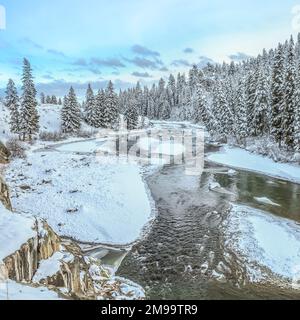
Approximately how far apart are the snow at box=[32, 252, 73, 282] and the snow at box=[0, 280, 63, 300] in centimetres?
130

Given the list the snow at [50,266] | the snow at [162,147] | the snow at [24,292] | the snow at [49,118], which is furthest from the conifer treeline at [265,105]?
the snow at [24,292]

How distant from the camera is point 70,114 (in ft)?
210

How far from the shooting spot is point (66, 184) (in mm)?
26812

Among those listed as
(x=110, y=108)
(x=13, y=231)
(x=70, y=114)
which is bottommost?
(x=13, y=231)

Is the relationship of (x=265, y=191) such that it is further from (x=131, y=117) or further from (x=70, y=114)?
(x=131, y=117)

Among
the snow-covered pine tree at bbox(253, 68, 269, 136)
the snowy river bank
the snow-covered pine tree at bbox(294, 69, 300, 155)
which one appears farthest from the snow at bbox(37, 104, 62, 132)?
the snow-covered pine tree at bbox(294, 69, 300, 155)

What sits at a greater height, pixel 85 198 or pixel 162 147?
pixel 162 147

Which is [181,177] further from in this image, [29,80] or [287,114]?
[29,80]

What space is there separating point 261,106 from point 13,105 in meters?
38.3

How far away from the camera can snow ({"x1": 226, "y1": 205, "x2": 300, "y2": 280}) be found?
Answer: 15.2 meters

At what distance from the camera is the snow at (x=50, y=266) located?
384 inches

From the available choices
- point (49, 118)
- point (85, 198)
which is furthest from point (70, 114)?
point (85, 198)

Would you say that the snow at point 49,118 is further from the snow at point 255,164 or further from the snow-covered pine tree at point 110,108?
the snow at point 255,164
